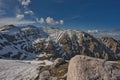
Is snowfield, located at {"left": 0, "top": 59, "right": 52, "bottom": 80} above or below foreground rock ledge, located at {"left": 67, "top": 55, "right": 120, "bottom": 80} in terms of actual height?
below

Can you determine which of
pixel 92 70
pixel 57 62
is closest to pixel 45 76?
pixel 57 62

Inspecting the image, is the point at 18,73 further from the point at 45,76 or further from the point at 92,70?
the point at 92,70

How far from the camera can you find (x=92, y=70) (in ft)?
148

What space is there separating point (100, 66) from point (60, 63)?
35.3 meters

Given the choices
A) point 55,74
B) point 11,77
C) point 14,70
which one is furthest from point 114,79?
point 14,70

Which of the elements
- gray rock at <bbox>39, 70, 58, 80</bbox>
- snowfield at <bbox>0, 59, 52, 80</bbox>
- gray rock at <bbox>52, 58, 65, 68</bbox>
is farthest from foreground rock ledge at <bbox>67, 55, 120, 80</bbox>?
gray rock at <bbox>52, 58, 65, 68</bbox>

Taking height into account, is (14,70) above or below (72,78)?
below

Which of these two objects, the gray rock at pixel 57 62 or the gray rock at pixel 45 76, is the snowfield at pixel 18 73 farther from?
the gray rock at pixel 57 62

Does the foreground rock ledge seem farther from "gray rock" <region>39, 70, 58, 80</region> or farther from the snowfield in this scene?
the snowfield

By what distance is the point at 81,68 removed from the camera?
45906mm

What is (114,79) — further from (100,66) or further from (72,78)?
(72,78)

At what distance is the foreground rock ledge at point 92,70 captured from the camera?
145ft

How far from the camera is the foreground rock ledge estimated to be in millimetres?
44156

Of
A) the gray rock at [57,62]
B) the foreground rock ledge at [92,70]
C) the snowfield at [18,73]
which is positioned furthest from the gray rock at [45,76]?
the foreground rock ledge at [92,70]
